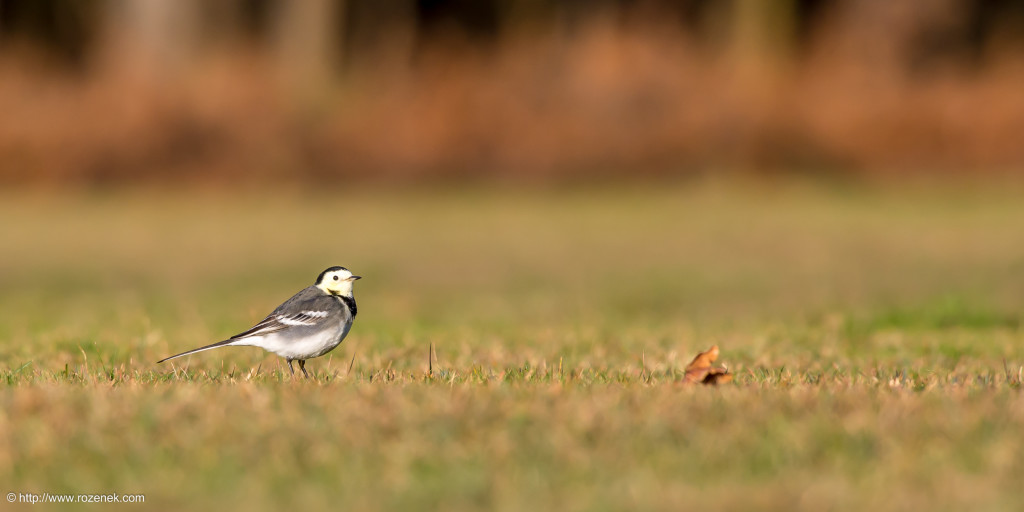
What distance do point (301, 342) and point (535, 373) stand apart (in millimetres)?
1067

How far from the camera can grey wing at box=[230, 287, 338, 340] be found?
20.3 feet

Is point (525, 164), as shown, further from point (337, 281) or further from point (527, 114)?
point (337, 281)

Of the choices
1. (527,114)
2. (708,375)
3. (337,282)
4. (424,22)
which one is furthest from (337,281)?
(424,22)

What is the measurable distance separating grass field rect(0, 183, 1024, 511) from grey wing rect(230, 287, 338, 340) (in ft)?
0.85

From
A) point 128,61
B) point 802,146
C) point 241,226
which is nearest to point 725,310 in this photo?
point 241,226

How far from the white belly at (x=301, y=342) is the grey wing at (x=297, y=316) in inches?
1.4

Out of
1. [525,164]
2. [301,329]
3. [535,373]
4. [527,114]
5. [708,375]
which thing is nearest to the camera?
[708,375]

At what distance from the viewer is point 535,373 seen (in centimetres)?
646

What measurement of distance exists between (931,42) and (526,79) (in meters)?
11.7

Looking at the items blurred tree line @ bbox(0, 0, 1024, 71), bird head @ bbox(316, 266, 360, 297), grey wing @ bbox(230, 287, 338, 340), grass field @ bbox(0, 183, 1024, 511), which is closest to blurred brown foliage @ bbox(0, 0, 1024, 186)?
blurred tree line @ bbox(0, 0, 1024, 71)

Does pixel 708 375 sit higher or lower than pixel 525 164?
lower

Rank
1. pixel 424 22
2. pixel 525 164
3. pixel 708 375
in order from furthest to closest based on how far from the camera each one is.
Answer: pixel 424 22, pixel 525 164, pixel 708 375

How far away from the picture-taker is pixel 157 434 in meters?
4.64

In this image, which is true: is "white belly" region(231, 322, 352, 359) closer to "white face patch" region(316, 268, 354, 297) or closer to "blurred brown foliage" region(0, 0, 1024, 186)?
"white face patch" region(316, 268, 354, 297)
